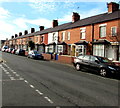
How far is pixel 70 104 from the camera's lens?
5.92 meters

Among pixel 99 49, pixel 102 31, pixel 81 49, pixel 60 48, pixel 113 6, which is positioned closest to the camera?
pixel 99 49

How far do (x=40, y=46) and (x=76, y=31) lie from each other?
16.1 metres

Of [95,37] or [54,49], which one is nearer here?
[95,37]

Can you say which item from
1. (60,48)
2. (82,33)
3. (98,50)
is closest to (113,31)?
(98,50)

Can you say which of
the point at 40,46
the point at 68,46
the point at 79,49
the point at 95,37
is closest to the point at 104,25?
the point at 95,37

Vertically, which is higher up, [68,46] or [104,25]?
[104,25]

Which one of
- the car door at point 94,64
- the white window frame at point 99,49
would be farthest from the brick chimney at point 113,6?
the car door at point 94,64

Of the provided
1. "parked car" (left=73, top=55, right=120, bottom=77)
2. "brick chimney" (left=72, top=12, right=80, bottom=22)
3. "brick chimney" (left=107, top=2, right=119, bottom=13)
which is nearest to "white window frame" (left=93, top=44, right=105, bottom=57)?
"brick chimney" (left=107, top=2, right=119, bottom=13)

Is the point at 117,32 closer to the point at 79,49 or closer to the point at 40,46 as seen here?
the point at 79,49

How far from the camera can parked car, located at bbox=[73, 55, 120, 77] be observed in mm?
12961

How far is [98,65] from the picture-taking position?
14.0 meters

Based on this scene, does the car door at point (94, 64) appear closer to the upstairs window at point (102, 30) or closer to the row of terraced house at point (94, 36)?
the row of terraced house at point (94, 36)

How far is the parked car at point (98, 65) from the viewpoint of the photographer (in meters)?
13.0

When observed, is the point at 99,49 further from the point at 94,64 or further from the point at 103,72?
the point at 103,72
